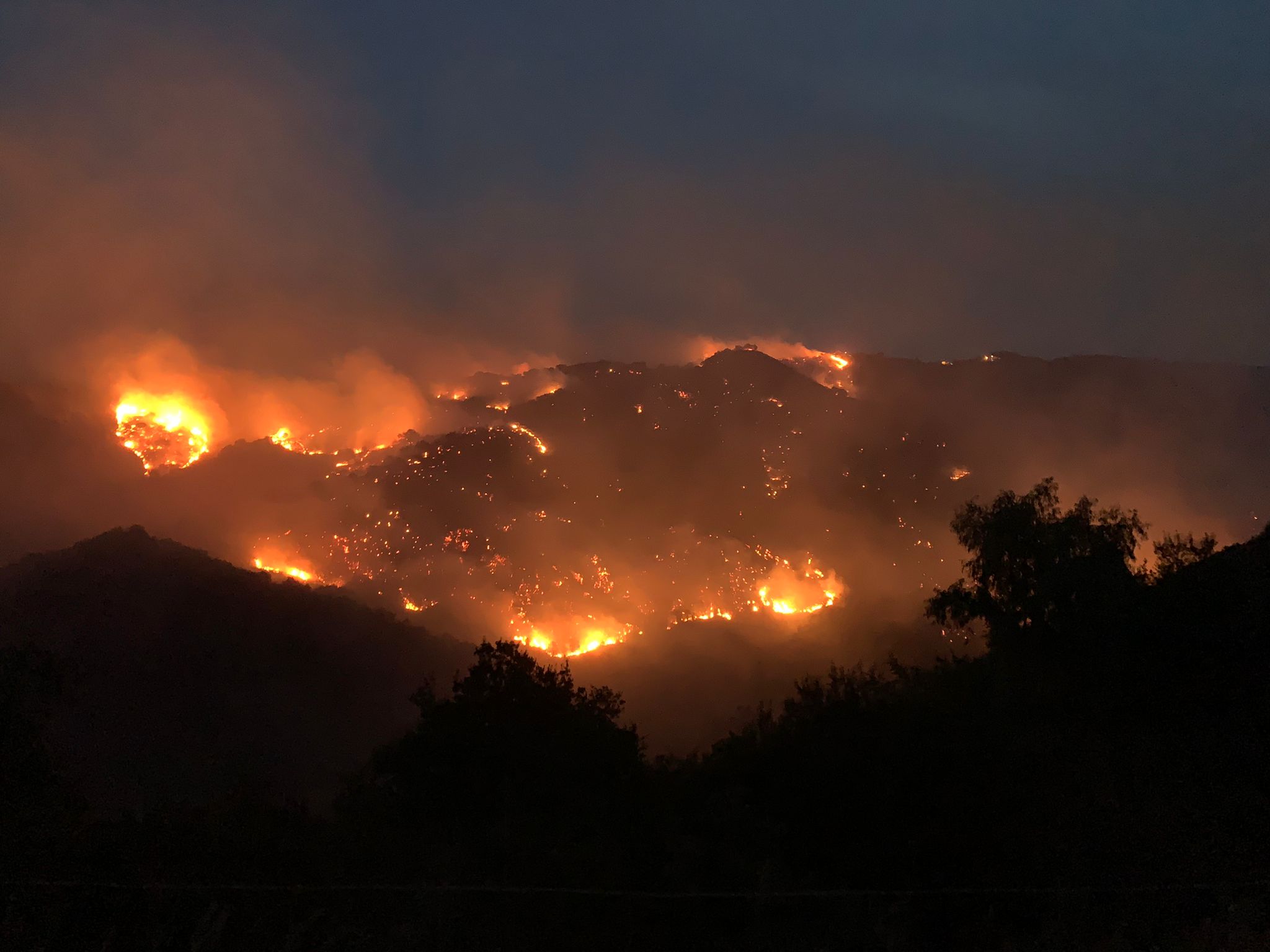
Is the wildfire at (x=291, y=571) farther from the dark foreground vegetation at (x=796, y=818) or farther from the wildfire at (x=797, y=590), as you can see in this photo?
the dark foreground vegetation at (x=796, y=818)

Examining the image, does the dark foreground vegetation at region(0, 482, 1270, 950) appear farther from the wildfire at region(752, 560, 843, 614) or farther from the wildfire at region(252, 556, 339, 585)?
the wildfire at region(752, 560, 843, 614)

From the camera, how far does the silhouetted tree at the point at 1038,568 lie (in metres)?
22.3

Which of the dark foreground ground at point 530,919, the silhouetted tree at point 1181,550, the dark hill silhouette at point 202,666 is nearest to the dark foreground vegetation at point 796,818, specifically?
the dark foreground ground at point 530,919

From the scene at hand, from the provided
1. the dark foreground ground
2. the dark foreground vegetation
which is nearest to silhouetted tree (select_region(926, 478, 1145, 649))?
the dark foreground vegetation

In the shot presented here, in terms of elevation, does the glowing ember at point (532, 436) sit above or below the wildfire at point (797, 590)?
above

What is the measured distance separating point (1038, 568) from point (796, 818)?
1133 cm

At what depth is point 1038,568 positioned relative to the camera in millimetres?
25172

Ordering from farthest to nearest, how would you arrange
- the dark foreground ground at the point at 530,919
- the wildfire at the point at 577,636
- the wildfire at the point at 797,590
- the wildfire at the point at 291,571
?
the wildfire at the point at 797,590 → the wildfire at the point at 291,571 → the wildfire at the point at 577,636 → the dark foreground ground at the point at 530,919

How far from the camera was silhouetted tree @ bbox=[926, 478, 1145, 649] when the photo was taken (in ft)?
73.1

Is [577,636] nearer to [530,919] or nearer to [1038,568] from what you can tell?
[1038,568]

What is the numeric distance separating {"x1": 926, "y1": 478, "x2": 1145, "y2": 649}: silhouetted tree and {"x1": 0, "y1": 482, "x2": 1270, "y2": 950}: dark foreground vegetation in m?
0.11

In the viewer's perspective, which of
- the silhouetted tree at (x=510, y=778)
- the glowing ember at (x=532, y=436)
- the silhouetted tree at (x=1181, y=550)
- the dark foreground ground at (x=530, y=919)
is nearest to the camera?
the dark foreground ground at (x=530, y=919)

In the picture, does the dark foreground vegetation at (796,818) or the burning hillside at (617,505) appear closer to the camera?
the dark foreground vegetation at (796,818)

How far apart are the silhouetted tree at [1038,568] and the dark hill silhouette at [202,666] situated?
4337 cm
